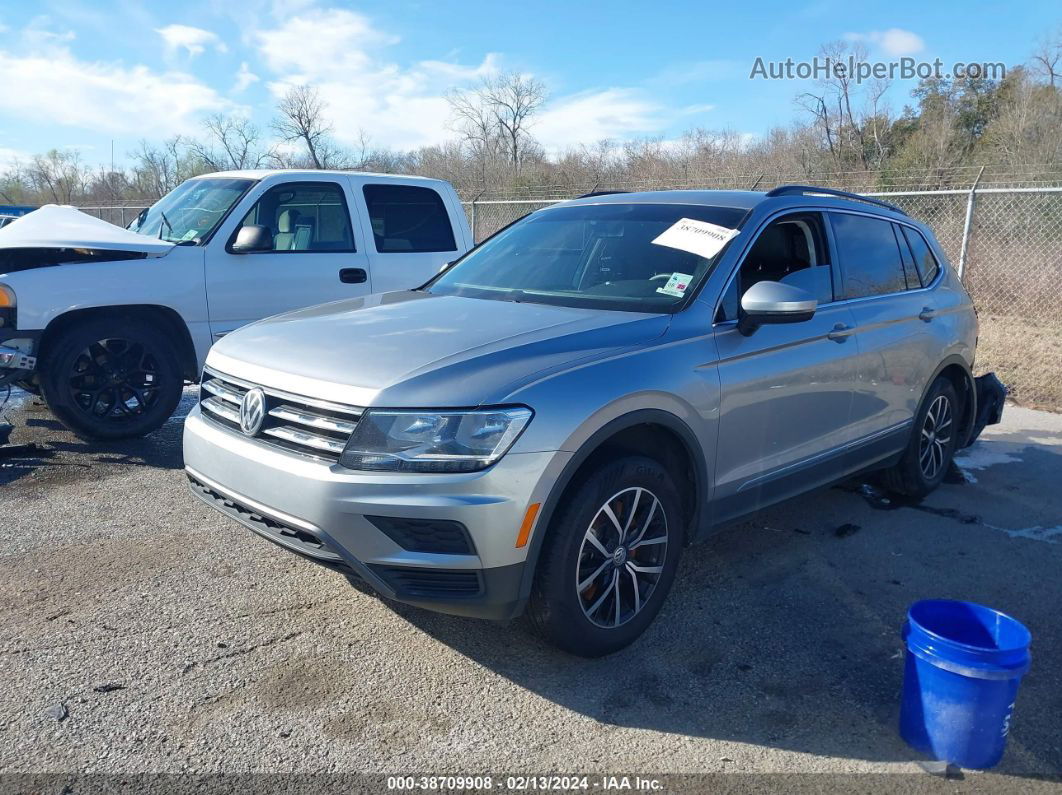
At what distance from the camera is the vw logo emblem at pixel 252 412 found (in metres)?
3.27

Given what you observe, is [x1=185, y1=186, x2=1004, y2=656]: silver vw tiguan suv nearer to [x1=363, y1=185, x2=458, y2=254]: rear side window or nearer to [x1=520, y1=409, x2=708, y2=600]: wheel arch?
[x1=520, y1=409, x2=708, y2=600]: wheel arch

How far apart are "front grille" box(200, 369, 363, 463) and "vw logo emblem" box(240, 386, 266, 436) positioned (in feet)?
0.05

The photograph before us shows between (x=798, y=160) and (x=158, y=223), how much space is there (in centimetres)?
1951

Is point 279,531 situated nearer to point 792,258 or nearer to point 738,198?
point 738,198

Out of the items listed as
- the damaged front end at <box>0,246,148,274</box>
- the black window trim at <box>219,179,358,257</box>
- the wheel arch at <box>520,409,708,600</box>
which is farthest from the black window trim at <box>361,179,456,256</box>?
the wheel arch at <box>520,409,708,600</box>

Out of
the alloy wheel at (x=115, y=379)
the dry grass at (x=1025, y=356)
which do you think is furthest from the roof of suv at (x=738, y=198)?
the dry grass at (x=1025, y=356)

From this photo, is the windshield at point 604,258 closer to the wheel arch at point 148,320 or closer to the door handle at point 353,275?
the door handle at point 353,275

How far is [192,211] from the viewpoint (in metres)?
6.82

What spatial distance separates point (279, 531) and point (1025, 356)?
29.6 ft

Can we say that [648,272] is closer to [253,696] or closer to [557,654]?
[557,654]

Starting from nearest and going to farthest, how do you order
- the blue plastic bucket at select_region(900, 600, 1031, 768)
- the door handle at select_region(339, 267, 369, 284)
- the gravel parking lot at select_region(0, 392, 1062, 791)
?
the blue plastic bucket at select_region(900, 600, 1031, 768), the gravel parking lot at select_region(0, 392, 1062, 791), the door handle at select_region(339, 267, 369, 284)

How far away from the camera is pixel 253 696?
3078 millimetres

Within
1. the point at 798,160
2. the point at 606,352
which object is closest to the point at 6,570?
the point at 606,352

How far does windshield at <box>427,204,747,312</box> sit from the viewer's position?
12.6 feet
